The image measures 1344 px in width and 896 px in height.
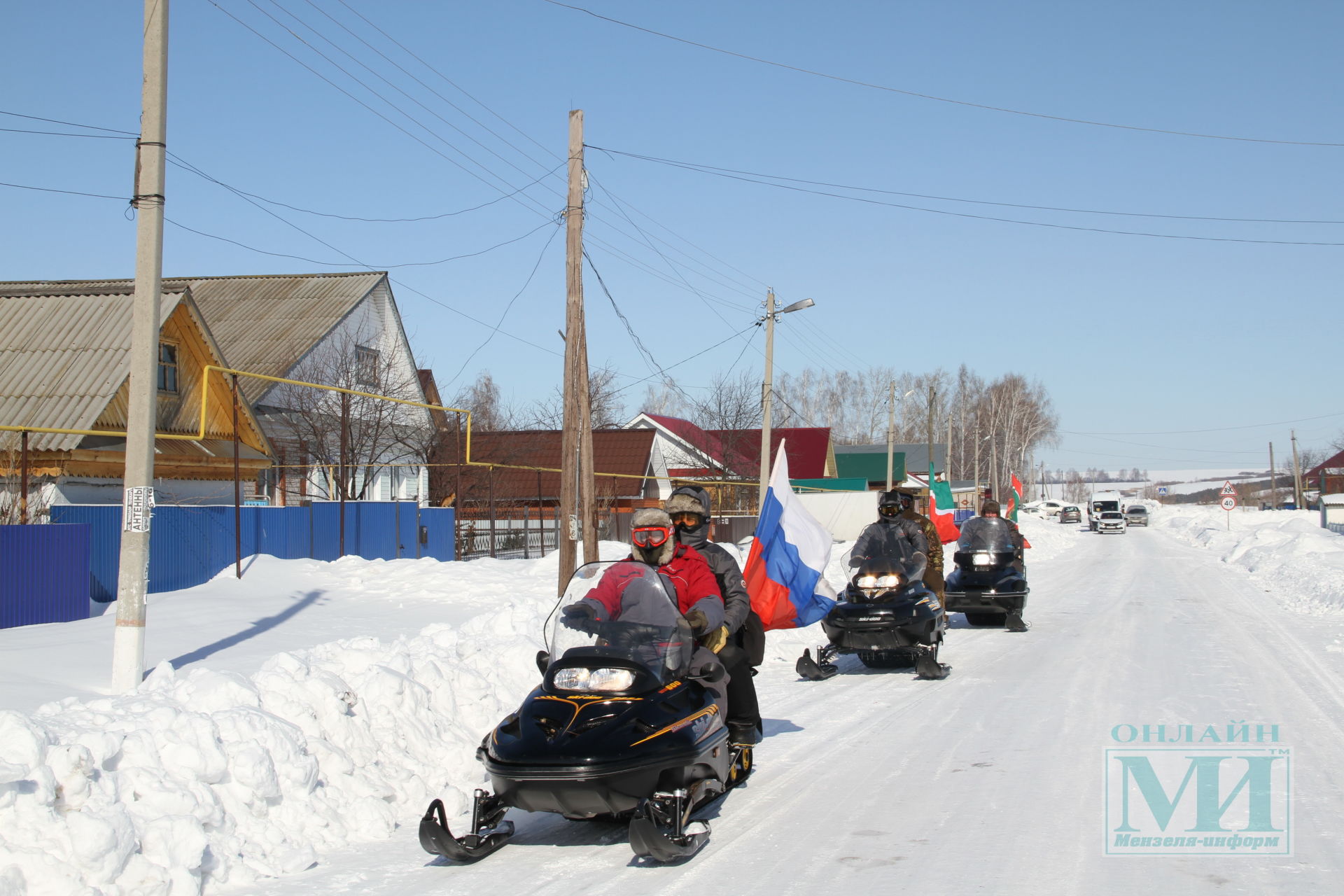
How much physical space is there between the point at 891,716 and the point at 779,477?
498 centimetres

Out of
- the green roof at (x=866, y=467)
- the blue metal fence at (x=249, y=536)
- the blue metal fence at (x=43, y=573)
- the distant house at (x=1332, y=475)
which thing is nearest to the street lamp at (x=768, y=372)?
the blue metal fence at (x=249, y=536)

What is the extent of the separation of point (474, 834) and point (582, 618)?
1.31m

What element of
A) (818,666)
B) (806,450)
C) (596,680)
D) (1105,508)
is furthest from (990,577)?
(1105,508)

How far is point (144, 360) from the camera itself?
959 centimetres

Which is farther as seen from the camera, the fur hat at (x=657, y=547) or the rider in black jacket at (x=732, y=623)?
the rider in black jacket at (x=732, y=623)

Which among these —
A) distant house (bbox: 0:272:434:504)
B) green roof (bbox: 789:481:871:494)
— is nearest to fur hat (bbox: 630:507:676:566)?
distant house (bbox: 0:272:434:504)

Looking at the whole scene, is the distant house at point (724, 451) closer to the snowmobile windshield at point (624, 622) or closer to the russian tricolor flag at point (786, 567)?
the russian tricolor flag at point (786, 567)

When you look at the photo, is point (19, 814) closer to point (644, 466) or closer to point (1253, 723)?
point (1253, 723)

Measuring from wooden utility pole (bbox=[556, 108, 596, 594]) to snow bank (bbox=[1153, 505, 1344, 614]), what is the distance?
42.1 ft

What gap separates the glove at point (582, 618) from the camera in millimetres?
6309

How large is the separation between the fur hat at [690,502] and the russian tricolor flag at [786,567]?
226 inches

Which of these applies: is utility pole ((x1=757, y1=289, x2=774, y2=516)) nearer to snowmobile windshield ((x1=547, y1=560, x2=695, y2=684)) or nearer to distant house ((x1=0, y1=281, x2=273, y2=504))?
distant house ((x1=0, y1=281, x2=273, y2=504))

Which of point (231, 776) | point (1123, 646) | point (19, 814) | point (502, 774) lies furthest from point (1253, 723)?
point (19, 814)

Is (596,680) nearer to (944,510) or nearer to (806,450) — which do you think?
(944,510)
